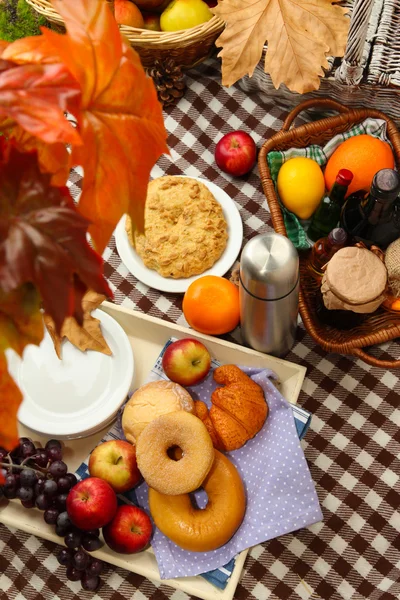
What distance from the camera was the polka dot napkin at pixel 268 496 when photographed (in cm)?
76

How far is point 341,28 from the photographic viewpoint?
1.98 feet

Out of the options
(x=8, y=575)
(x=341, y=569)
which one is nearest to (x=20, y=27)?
(x=8, y=575)

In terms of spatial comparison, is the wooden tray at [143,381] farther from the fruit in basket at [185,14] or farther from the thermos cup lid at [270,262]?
the fruit in basket at [185,14]

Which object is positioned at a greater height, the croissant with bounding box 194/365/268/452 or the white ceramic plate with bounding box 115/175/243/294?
the white ceramic plate with bounding box 115/175/243/294

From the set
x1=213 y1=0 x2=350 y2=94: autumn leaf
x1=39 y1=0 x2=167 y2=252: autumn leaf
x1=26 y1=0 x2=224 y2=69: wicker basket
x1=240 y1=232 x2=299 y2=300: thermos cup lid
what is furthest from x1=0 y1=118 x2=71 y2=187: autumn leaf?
x1=26 y1=0 x2=224 y2=69: wicker basket

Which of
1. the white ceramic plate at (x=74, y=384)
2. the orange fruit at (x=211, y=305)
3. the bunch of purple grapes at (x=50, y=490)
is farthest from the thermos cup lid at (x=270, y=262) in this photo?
the bunch of purple grapes at (x=50, y=490)

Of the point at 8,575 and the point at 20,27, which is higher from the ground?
the point at 20,27

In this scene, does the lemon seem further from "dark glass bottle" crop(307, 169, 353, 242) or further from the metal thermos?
the metal thermos

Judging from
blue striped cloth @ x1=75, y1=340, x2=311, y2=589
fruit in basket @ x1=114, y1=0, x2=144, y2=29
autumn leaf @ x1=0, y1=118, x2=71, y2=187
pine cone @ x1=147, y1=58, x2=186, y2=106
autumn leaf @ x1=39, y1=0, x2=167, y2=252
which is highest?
autumn leaf @ x1=39, y1=0, x2=167, y2=252

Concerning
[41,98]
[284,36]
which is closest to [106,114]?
[41,98]

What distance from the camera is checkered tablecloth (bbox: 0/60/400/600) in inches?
32.7

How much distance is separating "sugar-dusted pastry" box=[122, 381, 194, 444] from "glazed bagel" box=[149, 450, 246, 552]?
2.9 inches

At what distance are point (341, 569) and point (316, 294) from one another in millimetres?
350

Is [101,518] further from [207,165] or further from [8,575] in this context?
[207,165]
